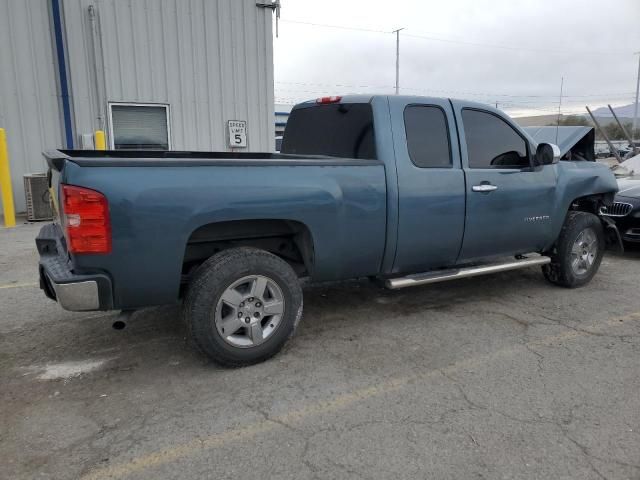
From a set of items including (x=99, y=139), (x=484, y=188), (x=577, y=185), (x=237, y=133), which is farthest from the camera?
(x=237, y=133)

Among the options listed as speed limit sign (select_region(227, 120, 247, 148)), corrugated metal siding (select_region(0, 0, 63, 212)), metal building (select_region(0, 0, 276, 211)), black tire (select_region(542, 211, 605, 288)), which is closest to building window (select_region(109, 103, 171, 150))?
metal building (select_region(0, 0, 276, 211))

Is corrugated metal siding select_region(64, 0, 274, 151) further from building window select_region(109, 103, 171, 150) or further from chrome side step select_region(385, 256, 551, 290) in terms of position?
chrome side step select_region(385, 256, 551, 290)

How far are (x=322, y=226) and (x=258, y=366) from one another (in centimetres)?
111

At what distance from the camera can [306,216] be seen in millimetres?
3738

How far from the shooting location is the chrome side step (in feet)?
14.1

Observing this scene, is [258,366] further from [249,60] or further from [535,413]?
[249,60]

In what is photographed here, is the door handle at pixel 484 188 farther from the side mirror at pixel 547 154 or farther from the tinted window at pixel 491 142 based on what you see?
the side mirror at pixel 547 154

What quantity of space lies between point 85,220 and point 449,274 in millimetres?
2972

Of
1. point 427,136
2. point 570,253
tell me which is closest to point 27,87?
point 427,136

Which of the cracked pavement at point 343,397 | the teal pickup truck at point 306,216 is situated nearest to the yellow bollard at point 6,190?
the cracked pavement at point 343,397

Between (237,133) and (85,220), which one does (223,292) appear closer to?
(85,220)

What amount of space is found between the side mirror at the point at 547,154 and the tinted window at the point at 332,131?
6.20 ft

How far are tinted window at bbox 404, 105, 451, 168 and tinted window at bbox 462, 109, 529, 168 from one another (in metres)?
0.28

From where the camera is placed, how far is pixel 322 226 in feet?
12.6
